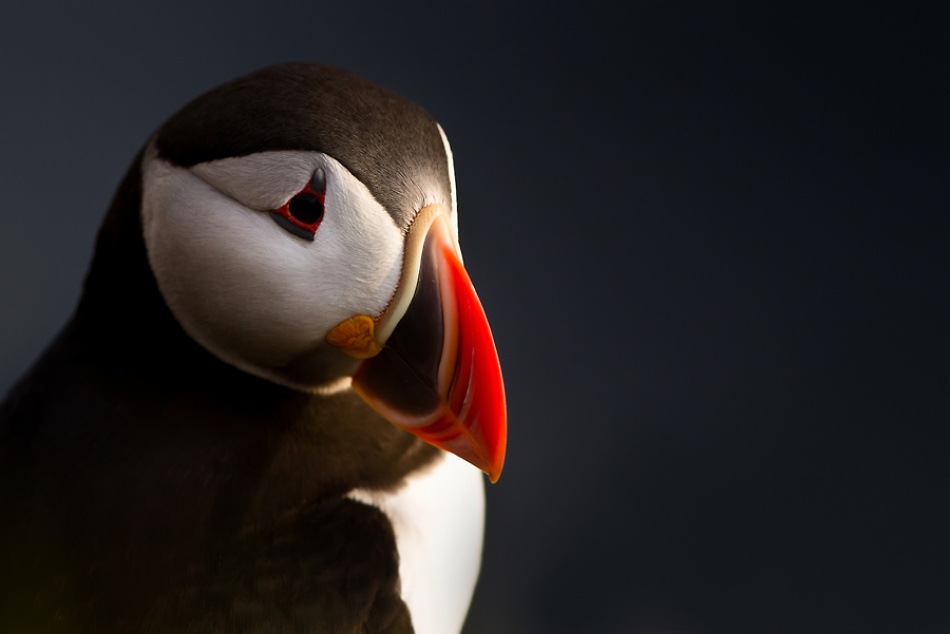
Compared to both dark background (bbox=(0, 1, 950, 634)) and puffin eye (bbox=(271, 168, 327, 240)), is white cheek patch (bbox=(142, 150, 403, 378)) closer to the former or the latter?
puffin eye (bbox=(271, 168, 327, 240))

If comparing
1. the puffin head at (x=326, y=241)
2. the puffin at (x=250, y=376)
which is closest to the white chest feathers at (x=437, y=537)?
the puffin at (x=250, y=376)

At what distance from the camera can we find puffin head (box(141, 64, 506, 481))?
0.82 meters

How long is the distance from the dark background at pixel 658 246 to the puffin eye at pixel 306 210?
2.48 ft

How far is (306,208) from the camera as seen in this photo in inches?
32.3

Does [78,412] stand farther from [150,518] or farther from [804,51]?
[804,51]

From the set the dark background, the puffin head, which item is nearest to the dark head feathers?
the puffin head

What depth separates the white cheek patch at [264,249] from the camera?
2.68 feet

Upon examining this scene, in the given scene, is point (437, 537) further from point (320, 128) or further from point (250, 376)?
point (320, 128)

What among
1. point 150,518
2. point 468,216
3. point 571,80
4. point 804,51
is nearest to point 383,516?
point 150,518

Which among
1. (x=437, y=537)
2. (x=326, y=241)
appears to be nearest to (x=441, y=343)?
(x=326, y=241)

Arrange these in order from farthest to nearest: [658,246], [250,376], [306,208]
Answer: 1. [658,246]
2. [250,376]
3. [306,208]

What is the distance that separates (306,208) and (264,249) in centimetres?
5

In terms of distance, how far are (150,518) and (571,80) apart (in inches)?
47.8

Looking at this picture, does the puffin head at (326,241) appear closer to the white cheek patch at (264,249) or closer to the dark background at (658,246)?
the white cheek patch at (264,249)
